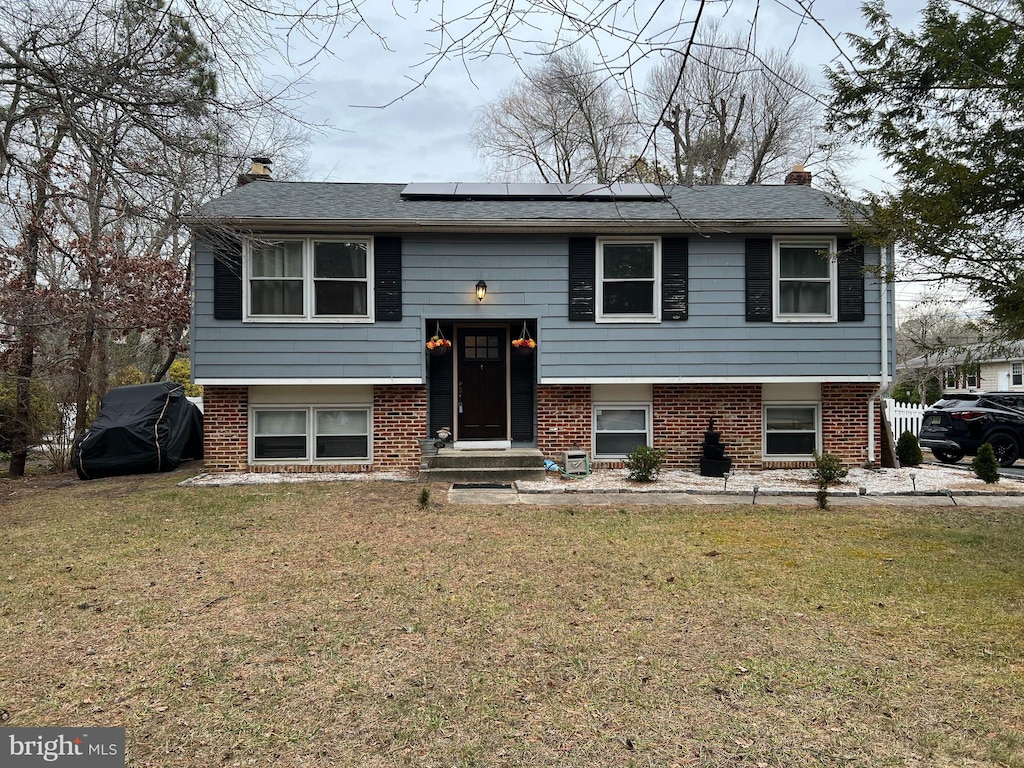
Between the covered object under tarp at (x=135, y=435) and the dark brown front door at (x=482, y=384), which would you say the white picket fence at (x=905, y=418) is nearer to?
the dark brown front door at (x=482, y=384)

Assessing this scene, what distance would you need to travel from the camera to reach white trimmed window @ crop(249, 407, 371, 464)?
1022cm

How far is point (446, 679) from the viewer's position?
298 centimetres

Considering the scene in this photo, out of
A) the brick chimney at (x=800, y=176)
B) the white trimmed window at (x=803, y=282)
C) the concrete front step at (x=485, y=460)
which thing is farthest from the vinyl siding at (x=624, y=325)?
the brick chimney at (x=800, y=176)

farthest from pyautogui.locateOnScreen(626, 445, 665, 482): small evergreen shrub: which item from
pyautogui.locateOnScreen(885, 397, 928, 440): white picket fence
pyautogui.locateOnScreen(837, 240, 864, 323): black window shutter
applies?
pyautogui.locateOnScreen(885, 397, 928, 440): white picket fence

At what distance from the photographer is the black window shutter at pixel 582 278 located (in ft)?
32.9

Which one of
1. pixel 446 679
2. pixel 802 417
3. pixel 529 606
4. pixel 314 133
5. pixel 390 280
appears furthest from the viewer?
pixel 802 417

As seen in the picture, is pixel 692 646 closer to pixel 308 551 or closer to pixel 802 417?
pixel 308 551

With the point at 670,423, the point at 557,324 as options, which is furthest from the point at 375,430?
the point at 670,423

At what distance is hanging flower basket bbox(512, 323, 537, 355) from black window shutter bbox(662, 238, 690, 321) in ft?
7.35

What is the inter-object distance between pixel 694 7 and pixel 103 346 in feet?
44.1

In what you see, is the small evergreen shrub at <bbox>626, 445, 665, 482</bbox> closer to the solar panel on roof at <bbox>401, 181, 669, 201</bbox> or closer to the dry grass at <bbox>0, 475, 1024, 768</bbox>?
the dry grass at <bbox>0, 475, 1024, 768</bbox>

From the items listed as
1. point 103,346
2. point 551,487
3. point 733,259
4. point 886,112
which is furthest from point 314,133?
point 103,346

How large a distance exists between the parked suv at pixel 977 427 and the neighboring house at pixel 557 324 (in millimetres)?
2993

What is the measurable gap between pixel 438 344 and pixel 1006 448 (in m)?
11.5
